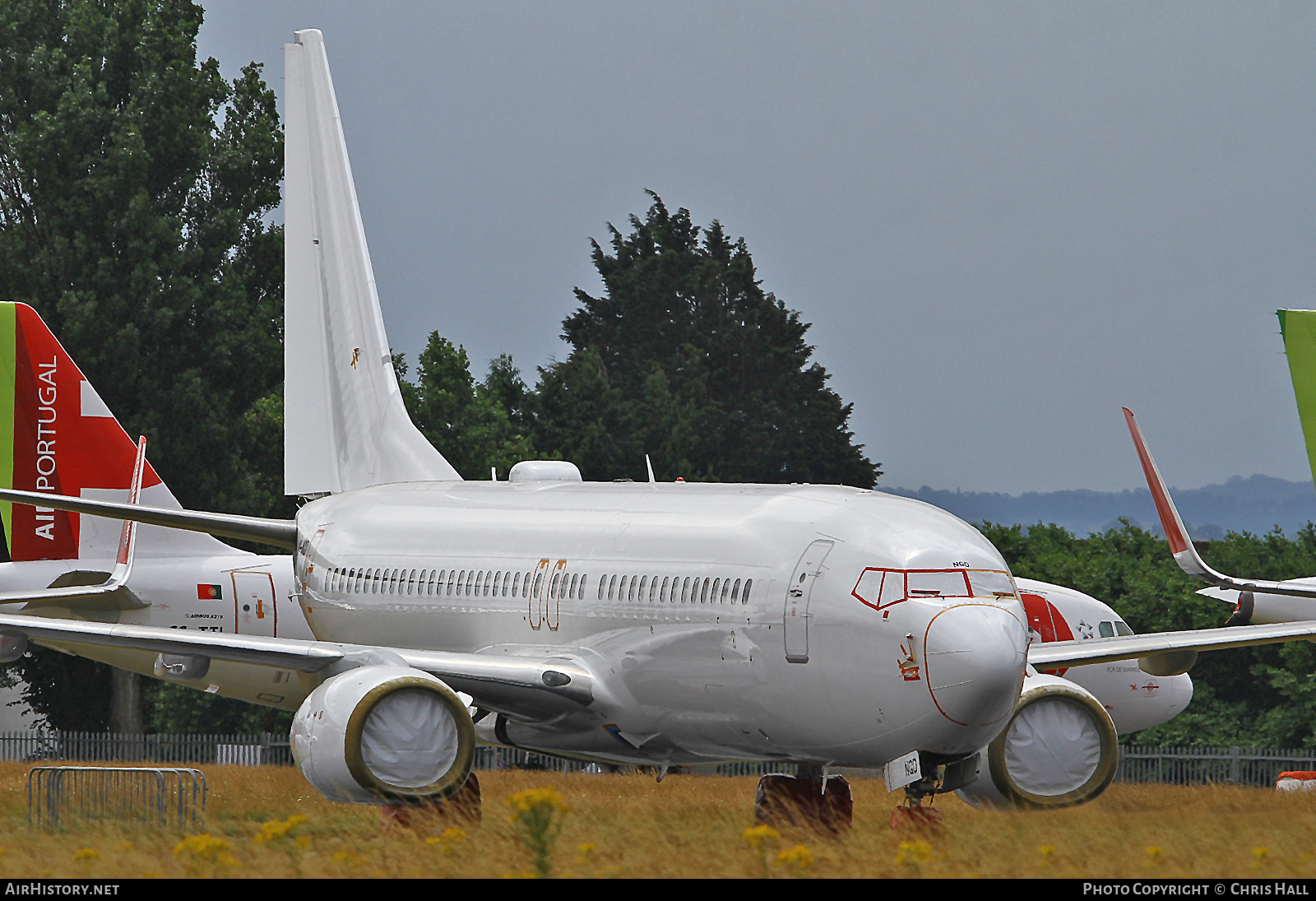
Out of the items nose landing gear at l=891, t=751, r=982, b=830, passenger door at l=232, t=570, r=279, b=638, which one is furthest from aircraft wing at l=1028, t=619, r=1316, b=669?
passenger door at l=232, t=570, r=279, b=638

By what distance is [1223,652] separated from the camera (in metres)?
48.2

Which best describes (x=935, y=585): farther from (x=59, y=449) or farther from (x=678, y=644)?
(x=59, y=449)

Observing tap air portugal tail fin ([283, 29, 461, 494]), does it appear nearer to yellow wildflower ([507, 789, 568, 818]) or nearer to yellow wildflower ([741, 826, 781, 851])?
yellow wildflower ([507, 789, 568, 818])

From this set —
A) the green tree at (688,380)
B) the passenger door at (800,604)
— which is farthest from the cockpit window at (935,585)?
the green tree at (688,380)

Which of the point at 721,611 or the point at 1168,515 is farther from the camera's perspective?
the point at 1168,515

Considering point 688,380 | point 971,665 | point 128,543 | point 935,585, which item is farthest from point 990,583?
point 688,380

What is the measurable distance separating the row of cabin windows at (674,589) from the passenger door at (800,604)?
25.4 inches

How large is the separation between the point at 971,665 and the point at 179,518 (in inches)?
486

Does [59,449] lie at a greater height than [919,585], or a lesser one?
greater

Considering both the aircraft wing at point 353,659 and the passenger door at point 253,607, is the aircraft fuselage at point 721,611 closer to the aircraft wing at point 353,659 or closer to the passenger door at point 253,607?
the aircraft wing at point 353,659

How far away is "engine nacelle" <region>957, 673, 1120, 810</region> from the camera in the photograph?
65.3 feet

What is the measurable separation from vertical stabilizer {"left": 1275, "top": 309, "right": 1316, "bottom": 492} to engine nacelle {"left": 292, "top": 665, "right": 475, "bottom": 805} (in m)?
12.3

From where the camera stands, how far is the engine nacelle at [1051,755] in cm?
1991
